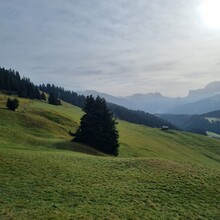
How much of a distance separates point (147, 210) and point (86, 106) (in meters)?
42.1

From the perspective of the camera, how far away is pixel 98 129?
62500mm

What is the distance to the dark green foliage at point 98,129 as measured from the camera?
203 ft

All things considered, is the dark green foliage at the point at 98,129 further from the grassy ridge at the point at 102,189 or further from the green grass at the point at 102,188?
the grassy ridge at the point at 102,189

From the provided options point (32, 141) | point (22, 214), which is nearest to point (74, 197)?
point (22, 214)

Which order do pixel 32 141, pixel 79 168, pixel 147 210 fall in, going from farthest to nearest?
pixel 32 141 → pixel 79 168 → pixel 147 210

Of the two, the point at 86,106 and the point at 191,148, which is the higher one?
the point at 86,106

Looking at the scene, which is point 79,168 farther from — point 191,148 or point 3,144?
point 191,148


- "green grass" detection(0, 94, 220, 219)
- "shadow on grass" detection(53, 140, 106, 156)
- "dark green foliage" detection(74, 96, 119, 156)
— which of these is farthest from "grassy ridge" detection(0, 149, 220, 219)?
"dark green foliage" detection(74, 96, 119, 156)

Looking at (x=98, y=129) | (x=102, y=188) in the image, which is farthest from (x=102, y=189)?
(x=98, y=129)

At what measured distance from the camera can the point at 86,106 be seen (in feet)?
214

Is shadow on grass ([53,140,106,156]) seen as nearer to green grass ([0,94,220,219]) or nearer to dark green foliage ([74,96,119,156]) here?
dark green foliage ([74,96,119,156])

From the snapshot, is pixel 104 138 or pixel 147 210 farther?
pixel 104 138

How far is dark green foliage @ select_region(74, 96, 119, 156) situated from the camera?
61781mm

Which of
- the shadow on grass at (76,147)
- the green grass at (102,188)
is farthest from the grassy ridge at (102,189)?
the shadow on grass at (76,147)
